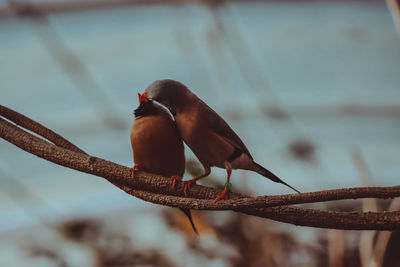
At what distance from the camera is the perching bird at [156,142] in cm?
90

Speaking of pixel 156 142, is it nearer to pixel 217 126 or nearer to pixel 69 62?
pixel 217 126

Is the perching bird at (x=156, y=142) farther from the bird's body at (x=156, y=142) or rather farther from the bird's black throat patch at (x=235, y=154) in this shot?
the bird's black throat patch at (x=235, y=154)

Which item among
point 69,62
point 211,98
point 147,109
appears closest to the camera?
point 147,109

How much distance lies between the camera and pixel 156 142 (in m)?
0.90

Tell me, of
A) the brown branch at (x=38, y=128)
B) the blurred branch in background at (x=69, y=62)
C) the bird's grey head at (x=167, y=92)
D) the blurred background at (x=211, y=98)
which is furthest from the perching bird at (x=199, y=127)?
the blurred branch in background at (x=69, y=62)

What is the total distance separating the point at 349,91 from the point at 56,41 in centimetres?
196

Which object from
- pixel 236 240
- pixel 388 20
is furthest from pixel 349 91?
pixel 236 240

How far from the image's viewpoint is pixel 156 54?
124 inches

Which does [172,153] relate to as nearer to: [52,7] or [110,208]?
[52,7]

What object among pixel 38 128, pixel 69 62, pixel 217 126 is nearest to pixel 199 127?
pixel 217 126

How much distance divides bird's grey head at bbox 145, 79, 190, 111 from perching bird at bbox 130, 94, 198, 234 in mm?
49

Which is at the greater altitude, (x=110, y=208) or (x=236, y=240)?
(x=110, y=208)

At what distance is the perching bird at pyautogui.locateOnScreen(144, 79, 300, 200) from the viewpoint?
838 millimetres

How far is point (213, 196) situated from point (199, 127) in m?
0.12
